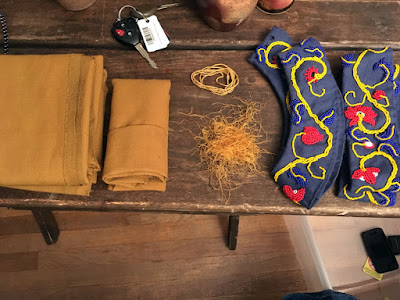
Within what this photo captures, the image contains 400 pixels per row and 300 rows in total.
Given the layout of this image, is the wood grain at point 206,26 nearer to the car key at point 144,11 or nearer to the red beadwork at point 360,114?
the car key at point 144,11

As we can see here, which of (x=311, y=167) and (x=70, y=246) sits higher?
(x=311, y=167)

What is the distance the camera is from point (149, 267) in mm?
1230

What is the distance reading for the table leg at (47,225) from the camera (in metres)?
1.12

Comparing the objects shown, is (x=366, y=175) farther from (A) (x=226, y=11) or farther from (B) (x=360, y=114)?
(A) (x=226, y=11)

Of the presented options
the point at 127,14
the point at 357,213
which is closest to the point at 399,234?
the point at 357,213

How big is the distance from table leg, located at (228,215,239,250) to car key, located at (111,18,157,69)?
533 mm

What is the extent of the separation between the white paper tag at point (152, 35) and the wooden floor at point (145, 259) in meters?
0.68

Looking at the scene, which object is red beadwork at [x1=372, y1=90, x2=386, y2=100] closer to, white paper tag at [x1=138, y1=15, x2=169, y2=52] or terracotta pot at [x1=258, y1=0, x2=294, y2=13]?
terracotta pot at [x1=258, y1=0, x2=294, y2=13]

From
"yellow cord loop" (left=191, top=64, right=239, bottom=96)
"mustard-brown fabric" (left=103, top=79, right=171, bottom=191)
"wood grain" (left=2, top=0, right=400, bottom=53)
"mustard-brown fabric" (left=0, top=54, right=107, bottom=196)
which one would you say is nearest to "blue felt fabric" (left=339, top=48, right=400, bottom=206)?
"wood grain" (left=2, top=0, right=400, bottom=53)

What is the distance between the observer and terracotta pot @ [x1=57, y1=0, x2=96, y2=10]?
821 millimetres

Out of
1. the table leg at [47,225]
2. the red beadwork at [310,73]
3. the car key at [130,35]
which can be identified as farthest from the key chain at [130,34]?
the table leg at [47,225]

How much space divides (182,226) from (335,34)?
32.0 inches

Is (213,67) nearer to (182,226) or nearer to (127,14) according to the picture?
(127,14)

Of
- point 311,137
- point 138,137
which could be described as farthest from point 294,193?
point 138,137
